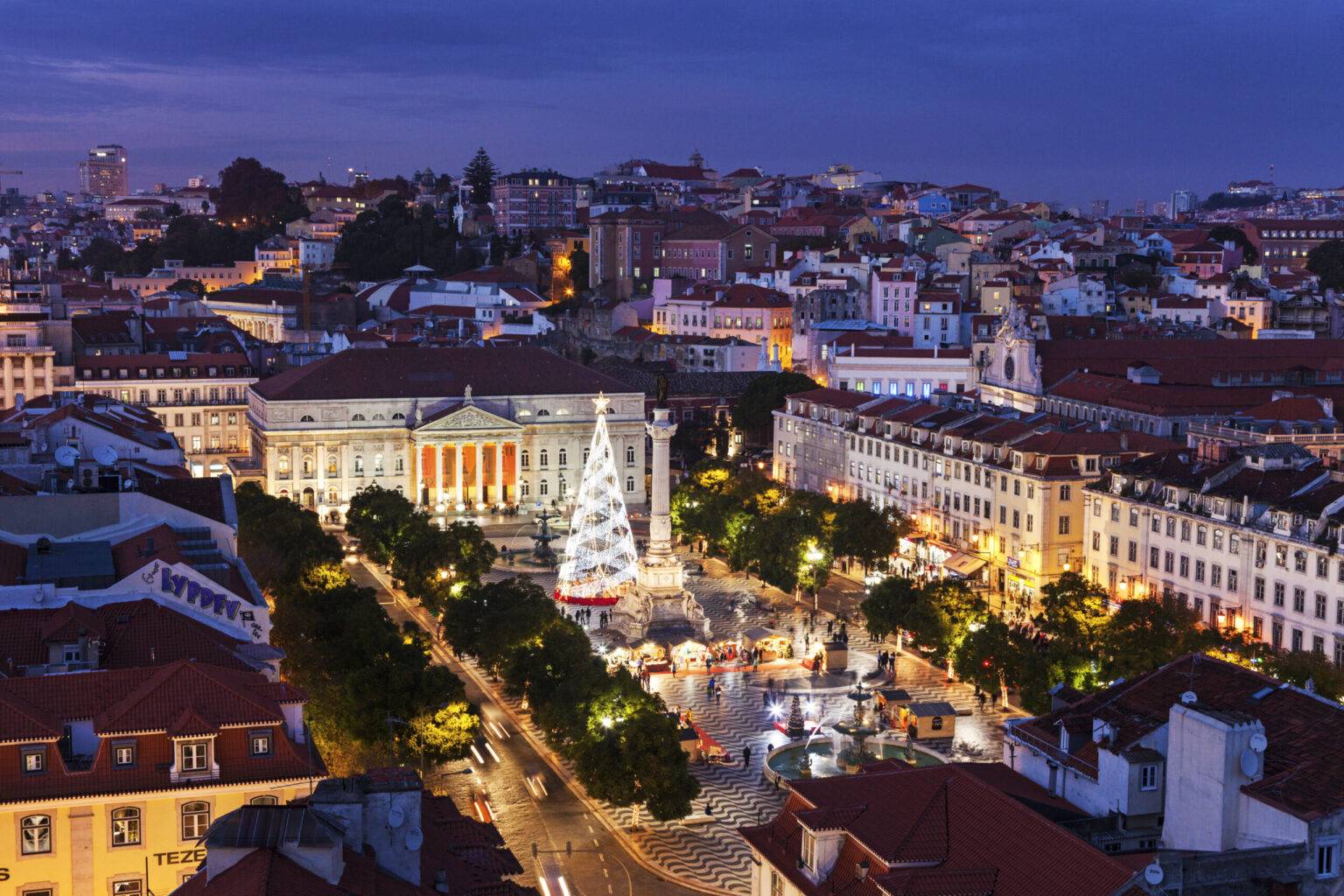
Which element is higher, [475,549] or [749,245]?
[749,245]

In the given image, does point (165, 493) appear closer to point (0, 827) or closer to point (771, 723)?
point (771, 723)

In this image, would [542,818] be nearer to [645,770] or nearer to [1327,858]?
[645,770]

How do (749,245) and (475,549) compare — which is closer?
(475,549)

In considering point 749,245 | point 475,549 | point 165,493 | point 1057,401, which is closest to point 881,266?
point 749,245

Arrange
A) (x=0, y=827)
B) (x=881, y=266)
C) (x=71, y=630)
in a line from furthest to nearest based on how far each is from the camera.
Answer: (x=881, y=266), (x=71, y=630), (x=0, y=827)

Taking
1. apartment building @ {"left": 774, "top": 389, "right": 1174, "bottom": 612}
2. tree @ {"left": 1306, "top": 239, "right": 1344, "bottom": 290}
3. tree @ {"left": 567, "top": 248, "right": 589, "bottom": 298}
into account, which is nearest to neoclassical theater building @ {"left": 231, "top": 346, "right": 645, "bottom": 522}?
apartment building @ {"left": 774, "top": 389, "right": 1174, "bottom": 612}

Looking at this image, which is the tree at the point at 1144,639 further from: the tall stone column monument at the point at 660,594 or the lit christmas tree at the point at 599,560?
the lit christmas tree at the point at 599,560

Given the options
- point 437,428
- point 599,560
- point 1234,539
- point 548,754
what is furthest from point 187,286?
point 1234,539

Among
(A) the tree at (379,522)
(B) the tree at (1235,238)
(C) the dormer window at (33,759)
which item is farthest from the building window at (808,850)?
(B) the tree at (1235,238)
